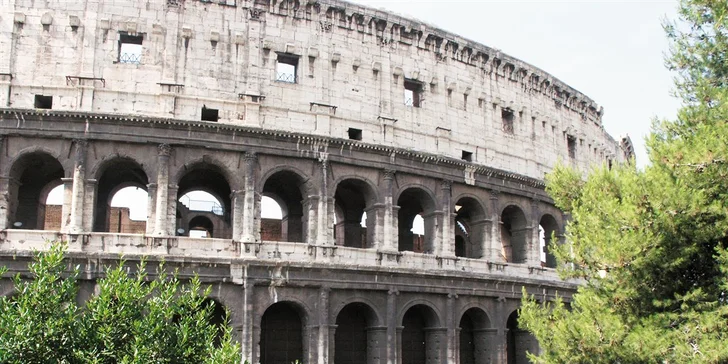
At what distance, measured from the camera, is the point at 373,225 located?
22.8 metres

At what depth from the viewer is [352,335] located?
74.9 feet

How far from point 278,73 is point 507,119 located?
9108 millimetres

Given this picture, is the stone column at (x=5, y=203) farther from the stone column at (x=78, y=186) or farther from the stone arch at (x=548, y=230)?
the stone arch at (x=548, y=230)

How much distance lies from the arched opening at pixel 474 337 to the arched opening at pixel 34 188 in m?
13.2

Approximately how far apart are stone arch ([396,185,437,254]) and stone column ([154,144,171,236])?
7011mm

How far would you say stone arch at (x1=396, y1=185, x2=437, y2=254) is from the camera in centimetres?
2378

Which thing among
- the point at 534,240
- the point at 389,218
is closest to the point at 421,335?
the point at 389,218

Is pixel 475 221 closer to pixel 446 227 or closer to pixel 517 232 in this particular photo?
pixel 446 227

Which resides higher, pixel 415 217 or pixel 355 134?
pixel 355 134

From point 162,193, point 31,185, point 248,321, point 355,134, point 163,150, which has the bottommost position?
point 248,321

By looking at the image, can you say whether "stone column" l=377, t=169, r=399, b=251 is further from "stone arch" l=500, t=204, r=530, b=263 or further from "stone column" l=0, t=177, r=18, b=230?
"stone column" l=0, t=177, r=18, b=230

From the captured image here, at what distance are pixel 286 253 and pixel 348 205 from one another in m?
4.27

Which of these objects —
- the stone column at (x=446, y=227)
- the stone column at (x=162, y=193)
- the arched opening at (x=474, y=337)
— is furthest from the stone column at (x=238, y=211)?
the arched opening at (x=474, y=337)

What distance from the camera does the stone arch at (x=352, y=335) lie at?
22516 millimetres
